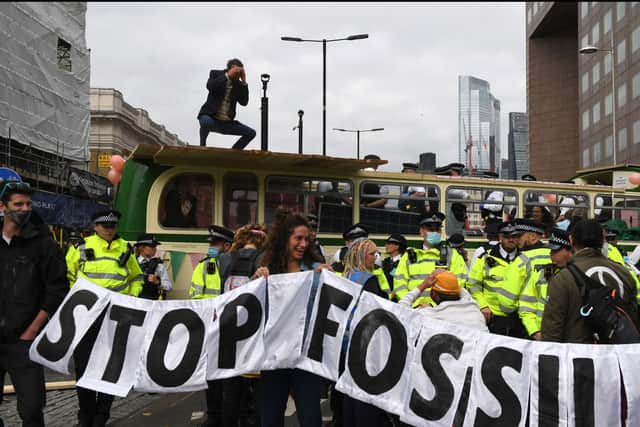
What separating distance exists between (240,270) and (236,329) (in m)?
0.89

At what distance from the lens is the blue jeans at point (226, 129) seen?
11.6 metres

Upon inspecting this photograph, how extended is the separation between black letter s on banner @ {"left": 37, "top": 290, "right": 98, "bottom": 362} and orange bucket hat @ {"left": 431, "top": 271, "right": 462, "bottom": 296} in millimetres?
2669

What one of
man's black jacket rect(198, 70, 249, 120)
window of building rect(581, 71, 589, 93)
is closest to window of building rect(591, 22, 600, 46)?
window of building rect(581, 71, 589, 93)

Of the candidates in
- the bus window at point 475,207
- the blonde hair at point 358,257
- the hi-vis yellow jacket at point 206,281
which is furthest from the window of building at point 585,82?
the blonde hair at point 358,257

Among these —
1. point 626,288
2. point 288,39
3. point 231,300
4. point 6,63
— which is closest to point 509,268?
point 626,288

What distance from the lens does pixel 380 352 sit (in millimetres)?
5055

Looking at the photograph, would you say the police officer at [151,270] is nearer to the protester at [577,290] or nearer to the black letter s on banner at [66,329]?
the black letter s on banner at [66,329]

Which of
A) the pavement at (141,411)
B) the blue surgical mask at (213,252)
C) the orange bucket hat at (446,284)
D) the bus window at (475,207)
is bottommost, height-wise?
the pavement at (141,411)

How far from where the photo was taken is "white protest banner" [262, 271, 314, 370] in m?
5.14

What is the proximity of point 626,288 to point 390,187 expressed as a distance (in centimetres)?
800

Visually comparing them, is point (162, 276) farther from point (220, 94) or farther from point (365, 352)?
point (365, 352)

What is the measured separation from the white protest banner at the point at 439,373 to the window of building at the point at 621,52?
5015 cm

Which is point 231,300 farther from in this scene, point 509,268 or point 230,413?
point 509,268

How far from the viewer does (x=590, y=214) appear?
571 inches
